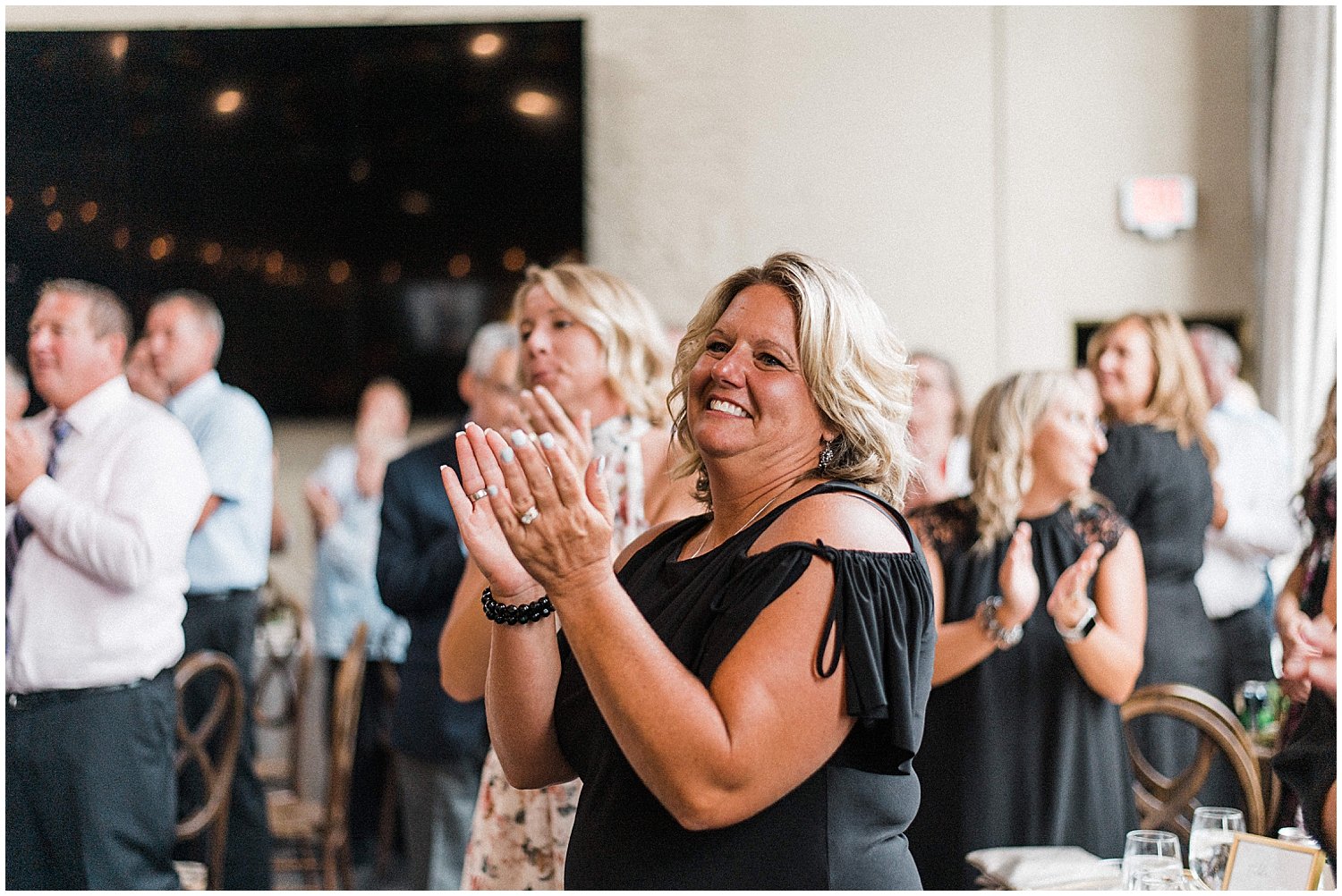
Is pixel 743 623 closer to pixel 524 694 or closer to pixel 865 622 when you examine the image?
pixel 865 622

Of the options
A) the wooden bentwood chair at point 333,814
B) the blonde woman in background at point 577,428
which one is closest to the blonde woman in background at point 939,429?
the blonde woman in background at point 577,428

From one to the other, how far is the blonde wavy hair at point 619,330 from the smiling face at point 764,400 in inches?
39.2

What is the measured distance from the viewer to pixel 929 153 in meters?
5.91

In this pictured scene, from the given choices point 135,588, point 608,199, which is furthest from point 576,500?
point 608,199

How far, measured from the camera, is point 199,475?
9.55 ft

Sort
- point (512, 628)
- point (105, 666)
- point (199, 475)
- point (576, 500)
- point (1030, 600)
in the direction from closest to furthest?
point (576, 500)
point (512, 628)
point (1030, 600)
point (105, 666)
point (199, 475)

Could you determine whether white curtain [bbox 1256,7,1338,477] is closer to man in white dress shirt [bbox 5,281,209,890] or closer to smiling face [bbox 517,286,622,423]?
smiling face [bbox 517,286,622,423]

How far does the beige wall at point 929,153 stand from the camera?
19.2 ft

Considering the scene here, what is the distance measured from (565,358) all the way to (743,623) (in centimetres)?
125

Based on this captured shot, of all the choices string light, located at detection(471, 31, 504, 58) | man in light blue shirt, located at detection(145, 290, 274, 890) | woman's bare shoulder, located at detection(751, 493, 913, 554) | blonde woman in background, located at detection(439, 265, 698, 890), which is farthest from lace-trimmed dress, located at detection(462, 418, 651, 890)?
string light, located at detection(471, 31, 504, 58)

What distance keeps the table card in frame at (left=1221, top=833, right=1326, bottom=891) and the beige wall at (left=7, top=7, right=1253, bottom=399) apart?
4.22 m

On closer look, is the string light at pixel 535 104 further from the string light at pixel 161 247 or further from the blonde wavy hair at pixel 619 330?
the blonde wavy hair at pixel 619 330

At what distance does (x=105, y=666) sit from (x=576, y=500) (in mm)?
1843

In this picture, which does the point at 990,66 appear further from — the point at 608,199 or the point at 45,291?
the point at 45,291
